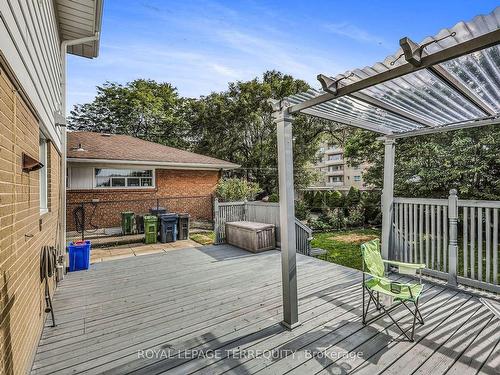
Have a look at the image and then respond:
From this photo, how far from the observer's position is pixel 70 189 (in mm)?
9898

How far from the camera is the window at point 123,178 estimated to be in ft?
34.8

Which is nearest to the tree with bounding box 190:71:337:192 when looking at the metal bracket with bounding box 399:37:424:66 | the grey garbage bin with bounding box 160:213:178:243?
the grey garbage bin with bounding box 160:213:178:243

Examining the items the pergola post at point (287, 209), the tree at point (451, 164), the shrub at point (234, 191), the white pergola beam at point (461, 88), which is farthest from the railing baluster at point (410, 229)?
the shrub at point (234, 191)

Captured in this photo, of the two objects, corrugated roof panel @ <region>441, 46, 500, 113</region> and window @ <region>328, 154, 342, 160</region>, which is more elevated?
window @ <region>328, 154, 342, 160</region>

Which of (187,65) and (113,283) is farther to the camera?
(187,65)

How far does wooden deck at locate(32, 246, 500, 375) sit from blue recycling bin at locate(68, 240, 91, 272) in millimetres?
858

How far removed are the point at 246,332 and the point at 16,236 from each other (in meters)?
2.35

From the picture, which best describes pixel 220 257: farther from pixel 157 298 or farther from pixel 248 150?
pixel 248 150

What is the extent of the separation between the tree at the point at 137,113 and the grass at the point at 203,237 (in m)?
14.6

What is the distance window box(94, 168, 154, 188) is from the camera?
10602 mm

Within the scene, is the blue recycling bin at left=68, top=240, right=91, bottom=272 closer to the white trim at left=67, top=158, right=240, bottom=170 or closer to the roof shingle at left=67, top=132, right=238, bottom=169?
the white trim at left=67, top=158, right=240, bottom=170

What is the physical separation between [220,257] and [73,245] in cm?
314

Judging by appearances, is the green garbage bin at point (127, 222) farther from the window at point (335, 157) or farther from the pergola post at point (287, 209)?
the window at point (335, 157)

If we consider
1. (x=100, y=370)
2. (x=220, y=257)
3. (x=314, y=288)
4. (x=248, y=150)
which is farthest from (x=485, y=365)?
(x=248, y=150)
